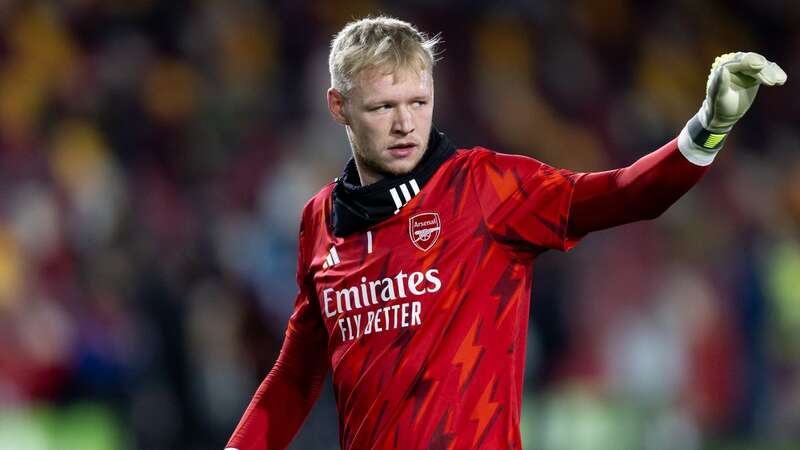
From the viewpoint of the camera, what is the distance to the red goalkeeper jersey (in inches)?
135

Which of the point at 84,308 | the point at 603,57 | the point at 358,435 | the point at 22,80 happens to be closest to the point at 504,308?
the point at 358,435

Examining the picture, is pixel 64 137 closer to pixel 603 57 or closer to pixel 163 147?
pixel 163 147

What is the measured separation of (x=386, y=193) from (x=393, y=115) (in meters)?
0.20

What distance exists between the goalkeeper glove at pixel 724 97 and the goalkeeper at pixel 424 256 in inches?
8.0

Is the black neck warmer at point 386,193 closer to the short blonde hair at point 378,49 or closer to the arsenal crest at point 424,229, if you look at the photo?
the arsenal crest at point 424,229

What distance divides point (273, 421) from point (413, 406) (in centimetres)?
63

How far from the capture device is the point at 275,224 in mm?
9922

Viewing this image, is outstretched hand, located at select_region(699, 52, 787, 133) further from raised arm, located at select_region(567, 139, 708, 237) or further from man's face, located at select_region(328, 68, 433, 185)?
man's face, located at select_region(328, 68, 433, 185)

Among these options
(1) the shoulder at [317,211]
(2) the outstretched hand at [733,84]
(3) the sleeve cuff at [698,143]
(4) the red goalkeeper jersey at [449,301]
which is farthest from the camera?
(1) the shoulder at [317,211]

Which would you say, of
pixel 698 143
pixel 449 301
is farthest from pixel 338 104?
pixel 698 143

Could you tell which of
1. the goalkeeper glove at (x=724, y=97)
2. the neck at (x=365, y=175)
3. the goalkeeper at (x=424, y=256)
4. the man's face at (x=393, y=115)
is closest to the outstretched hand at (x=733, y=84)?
the goalkeeper glove at (x=724, y=97)

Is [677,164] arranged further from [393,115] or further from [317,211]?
[317,211]

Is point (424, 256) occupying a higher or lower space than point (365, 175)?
lower

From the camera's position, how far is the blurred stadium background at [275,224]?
914cm
